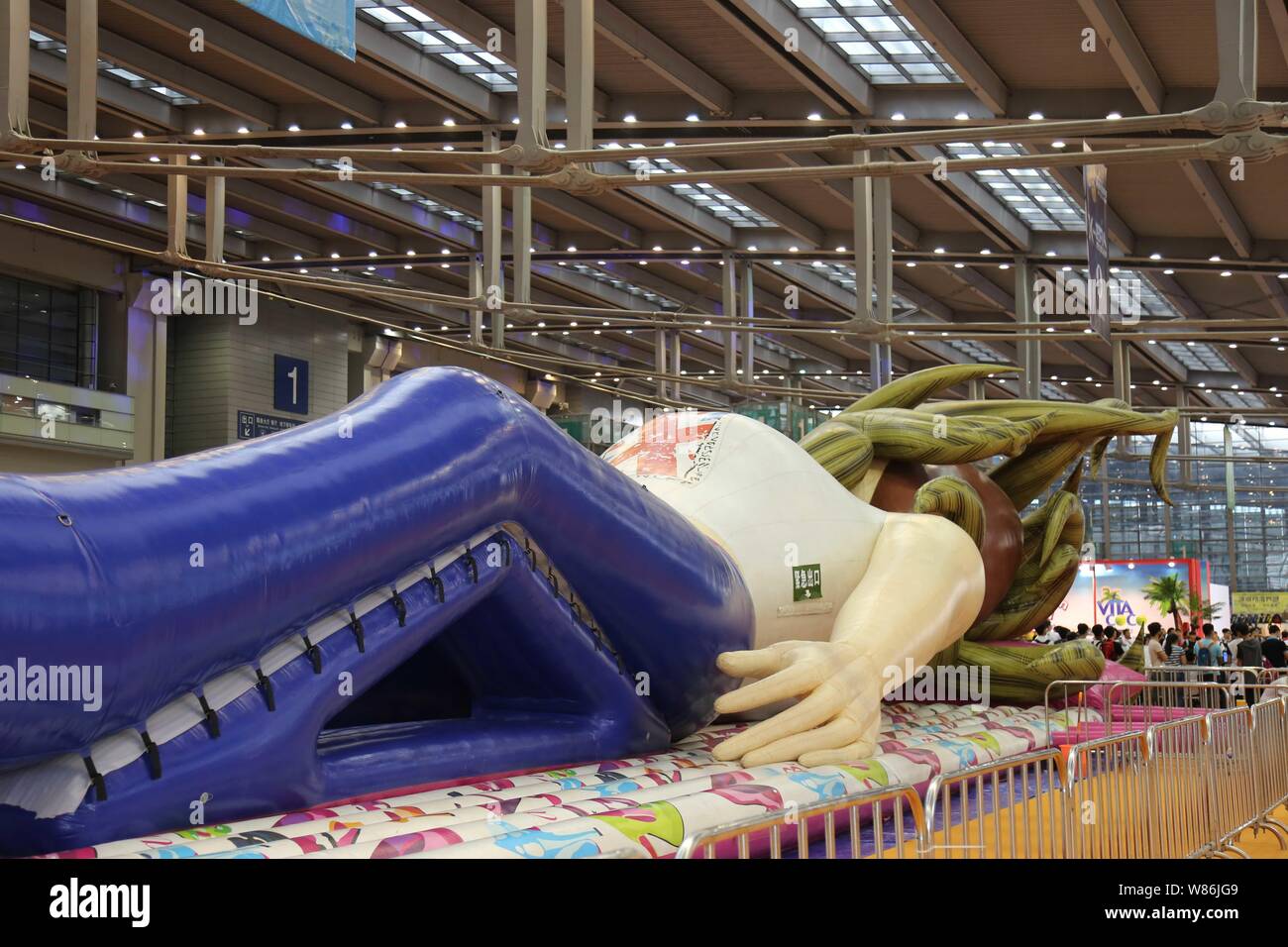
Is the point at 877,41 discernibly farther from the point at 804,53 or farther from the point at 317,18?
the point at 317,18

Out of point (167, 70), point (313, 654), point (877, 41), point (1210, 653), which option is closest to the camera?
point (313, 654)

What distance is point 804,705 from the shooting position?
5730 millimetres

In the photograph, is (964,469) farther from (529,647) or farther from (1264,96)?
(1264,96)

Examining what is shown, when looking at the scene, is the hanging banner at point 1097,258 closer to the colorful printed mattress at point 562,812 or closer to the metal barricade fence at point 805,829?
the colorful printed mattress at point 562,812

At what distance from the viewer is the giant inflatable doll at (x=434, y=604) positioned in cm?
358

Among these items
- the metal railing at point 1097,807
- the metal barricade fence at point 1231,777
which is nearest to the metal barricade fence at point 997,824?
the metal railing at point 1097,807

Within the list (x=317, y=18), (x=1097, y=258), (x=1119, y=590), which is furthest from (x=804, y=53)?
Result: (x=1119, y=590)

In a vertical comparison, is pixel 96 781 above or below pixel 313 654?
below

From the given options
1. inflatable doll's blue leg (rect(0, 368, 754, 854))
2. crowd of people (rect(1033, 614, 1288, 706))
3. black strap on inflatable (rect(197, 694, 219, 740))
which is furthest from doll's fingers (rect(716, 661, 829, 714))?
crowd of people (rect(1033, 614, 1288, 706))

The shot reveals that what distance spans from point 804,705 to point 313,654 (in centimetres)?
225

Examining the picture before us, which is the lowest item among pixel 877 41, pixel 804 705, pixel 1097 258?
pixel 804 705

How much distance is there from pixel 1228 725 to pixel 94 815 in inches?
199
